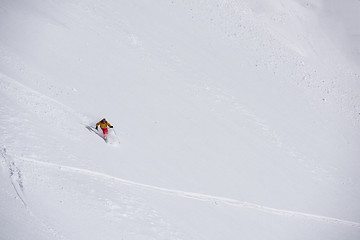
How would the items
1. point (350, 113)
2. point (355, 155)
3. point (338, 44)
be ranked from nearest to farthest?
point (355, 155)
point (350, 113)
point (338, 44)

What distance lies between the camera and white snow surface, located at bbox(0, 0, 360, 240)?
13.3 meters

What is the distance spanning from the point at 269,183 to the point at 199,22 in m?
14.0

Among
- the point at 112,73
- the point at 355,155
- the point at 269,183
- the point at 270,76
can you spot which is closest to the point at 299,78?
the point at 270,76

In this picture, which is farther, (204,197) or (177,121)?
(177,121)

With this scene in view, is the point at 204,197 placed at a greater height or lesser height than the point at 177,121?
lesser

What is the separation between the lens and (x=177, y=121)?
758 inches

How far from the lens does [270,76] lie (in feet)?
82.8

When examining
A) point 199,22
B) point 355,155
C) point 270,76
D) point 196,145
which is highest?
point 199,22

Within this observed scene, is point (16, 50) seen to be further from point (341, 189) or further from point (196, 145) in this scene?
point (341, 189)

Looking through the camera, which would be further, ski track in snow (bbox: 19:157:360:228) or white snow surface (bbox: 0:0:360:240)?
ski track in snow (bbox: 19:157:360:228)

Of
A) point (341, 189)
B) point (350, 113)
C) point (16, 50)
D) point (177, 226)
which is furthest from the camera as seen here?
point (350, 113)

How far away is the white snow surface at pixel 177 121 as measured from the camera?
1327cm

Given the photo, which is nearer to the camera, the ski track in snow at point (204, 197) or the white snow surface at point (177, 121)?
the white snow surface at point (177, 121)

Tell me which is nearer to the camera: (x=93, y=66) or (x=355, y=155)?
(x=93, y=66)
